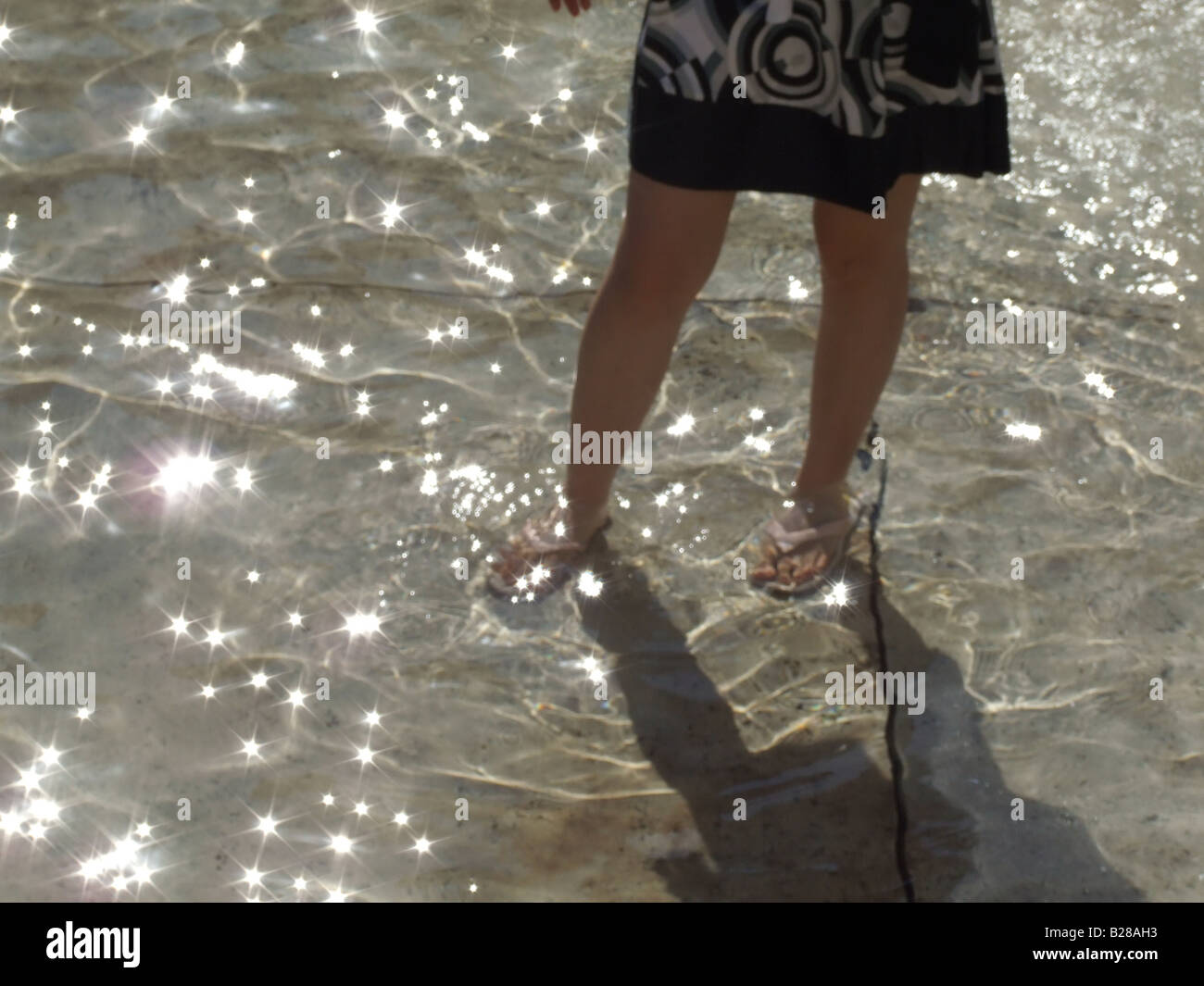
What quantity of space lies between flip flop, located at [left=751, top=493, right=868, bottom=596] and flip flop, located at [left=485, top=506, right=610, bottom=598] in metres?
0.35

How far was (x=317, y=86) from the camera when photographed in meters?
3.85

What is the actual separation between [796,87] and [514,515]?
105 cm

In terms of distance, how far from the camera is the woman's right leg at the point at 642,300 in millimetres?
2145

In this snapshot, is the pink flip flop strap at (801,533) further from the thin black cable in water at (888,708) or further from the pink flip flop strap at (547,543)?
the pink flip flop strap at (547,543)

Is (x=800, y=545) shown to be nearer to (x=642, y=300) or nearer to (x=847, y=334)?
(x=847, y=334)

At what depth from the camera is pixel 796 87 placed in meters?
2.01

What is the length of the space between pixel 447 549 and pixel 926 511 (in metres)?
0.95

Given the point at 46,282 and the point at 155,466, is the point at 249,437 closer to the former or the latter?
the point at 155,466

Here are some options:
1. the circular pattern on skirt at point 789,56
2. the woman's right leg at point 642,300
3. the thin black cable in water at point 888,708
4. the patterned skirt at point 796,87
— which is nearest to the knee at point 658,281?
the woman's right leg at point 642,300

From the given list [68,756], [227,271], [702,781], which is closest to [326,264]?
[227,271]

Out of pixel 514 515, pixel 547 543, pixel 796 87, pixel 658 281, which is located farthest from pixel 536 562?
pixel 796 87

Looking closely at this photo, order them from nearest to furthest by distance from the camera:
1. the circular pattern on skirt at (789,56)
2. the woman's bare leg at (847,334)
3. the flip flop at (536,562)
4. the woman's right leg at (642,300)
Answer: the circular pattern on skirt at (789,56) → the woman's right leg at (642,300) → the woman's bare leg at (847,334) → the flip flop at (536,562)

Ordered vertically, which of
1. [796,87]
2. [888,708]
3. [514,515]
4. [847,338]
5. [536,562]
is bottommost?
[888,708]

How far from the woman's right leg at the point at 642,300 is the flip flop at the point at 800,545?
13.9 inches
